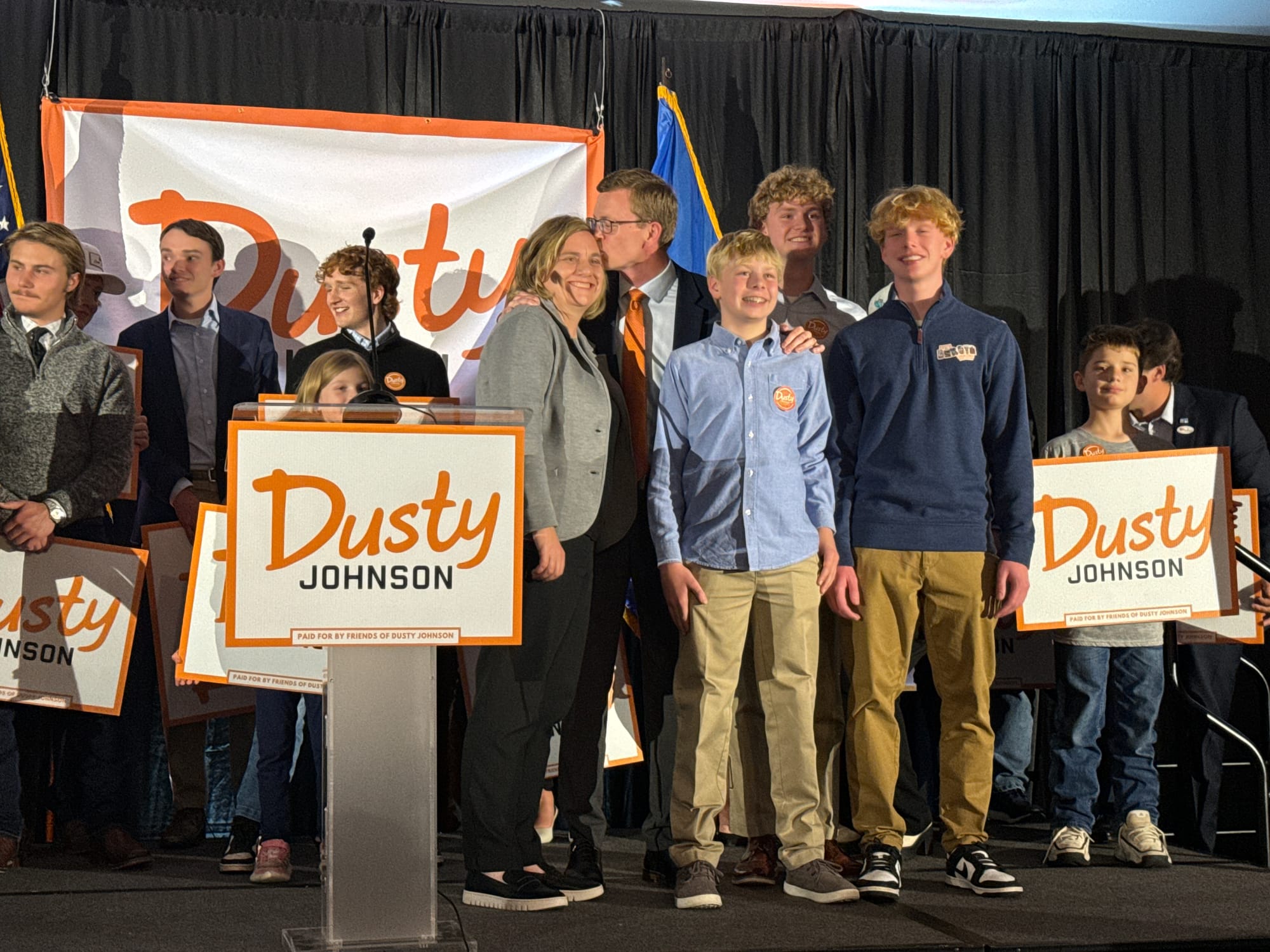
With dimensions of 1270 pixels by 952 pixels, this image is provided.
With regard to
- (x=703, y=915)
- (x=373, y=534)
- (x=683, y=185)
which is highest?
(x=683, y=185)

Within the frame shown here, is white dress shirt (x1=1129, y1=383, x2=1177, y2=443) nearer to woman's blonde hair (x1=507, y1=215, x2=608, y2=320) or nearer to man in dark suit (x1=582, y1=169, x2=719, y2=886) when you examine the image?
man in dark suit (x1=582, y1=169, x2=719, y2=886)

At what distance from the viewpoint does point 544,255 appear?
3.27 metres

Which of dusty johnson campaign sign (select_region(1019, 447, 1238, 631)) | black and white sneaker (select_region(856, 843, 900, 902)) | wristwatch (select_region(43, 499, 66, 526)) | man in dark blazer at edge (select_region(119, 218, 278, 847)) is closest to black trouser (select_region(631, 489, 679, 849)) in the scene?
black and white sneaker (select_region(856, 843, 900, 902))

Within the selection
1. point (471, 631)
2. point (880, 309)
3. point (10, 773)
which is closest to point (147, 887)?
point (10, 773)

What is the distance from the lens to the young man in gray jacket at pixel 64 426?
358cm

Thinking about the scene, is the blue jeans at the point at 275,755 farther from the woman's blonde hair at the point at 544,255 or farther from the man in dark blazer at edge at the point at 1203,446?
the man in dark blazer at edge at the point at 1203,446

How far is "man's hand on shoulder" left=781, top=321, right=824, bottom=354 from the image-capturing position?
338cm

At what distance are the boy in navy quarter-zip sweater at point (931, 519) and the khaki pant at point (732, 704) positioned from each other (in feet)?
0.55

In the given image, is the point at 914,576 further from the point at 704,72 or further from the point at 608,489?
the point at 704,72

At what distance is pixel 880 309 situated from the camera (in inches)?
139

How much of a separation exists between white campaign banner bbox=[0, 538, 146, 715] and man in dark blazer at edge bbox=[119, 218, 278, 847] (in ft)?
0.98

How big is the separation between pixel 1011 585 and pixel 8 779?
263 centimetres

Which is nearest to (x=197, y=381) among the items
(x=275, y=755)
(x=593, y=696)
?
(x=275, y=755)

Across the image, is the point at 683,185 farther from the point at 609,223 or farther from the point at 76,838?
the point at 76,838
